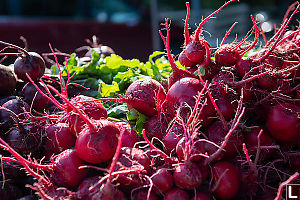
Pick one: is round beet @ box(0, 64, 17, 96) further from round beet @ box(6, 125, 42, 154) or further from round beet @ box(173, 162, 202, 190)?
round beet @ box(173, 162, 202, 190)

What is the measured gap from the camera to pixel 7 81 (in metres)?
1.93

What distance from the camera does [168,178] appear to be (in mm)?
1209

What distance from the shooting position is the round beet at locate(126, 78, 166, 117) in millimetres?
1664

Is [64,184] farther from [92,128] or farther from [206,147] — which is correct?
[206,147]

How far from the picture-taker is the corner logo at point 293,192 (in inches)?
48.1

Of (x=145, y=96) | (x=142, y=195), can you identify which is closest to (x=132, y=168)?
(x=142, y=195)

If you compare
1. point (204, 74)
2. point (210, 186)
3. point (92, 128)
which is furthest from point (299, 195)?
point (92, 128)

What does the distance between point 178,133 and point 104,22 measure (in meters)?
6.14

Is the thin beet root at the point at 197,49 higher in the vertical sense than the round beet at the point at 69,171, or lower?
higher

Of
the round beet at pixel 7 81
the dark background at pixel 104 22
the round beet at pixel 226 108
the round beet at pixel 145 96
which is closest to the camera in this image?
the round beet at pixel 226 108

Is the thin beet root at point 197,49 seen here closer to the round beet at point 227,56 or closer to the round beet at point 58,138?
the round beet at point 227,56

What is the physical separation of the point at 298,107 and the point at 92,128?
105cm

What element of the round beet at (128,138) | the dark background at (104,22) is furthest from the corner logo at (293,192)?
the dark background at (104,22)

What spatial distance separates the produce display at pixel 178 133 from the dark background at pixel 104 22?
256 centimetres
